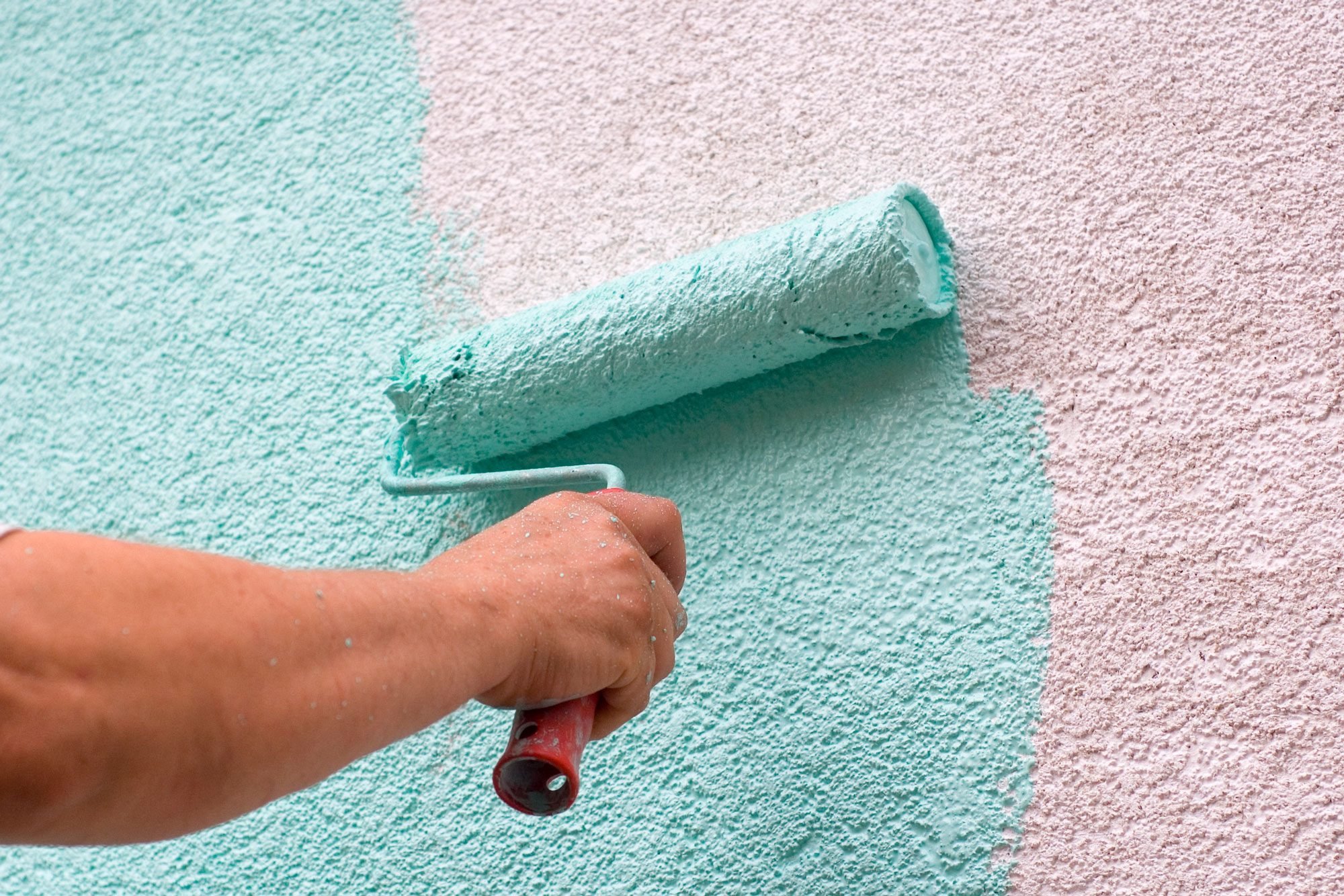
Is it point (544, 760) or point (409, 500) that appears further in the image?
point (409, 500)

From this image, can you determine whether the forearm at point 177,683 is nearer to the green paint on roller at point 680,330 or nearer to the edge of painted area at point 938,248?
the green paint on roller at point 680,330

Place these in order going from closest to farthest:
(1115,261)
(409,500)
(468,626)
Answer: (468,626) → (1115,261) → (409,500)

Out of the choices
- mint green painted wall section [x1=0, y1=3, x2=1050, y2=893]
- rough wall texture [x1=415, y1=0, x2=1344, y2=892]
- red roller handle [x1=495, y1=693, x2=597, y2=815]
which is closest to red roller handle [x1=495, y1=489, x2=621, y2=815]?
red roller handle [x1=495, y1=693, x2=597, y2=815]

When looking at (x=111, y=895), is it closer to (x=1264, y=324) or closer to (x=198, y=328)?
(x=198, y=328)

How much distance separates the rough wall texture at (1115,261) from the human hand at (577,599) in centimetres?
32

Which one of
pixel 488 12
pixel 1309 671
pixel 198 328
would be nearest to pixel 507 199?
pixel 488 12

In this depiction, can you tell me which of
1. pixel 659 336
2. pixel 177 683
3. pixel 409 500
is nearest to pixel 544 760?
pixel 177 683

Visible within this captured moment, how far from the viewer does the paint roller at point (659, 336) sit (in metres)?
0.87

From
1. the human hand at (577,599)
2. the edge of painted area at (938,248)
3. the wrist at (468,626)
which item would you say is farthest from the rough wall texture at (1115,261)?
the wrist at (468,626)

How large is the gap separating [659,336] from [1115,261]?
371 mm

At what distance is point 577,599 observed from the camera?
667 millimetres

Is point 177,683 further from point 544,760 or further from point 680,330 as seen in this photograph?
point 680,330

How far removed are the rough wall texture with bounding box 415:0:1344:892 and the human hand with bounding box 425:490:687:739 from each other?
12.5 inches

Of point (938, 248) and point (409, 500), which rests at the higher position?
point (938, 248)
